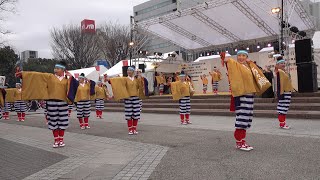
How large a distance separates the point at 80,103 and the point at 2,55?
13.7 metres

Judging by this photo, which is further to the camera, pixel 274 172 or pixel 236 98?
pixel 236 98

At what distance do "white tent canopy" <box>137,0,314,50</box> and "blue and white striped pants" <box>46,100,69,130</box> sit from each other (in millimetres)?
15383

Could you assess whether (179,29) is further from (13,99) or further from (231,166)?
(231,166)

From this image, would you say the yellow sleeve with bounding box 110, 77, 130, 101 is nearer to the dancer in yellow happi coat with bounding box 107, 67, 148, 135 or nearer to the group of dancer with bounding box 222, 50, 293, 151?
the dancer in yellow happi coat with bounding box 107, 67, 148, 135

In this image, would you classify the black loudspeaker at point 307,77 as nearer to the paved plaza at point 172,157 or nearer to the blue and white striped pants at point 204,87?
the paved plaza at point 172,157

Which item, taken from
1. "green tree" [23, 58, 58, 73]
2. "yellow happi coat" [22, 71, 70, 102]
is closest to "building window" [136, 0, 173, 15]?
"green tree" [23, 58, 58, 73]

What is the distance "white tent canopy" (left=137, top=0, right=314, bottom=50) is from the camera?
69.2ft

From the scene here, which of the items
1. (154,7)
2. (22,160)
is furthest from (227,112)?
(154,7)

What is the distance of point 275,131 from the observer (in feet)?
30.3

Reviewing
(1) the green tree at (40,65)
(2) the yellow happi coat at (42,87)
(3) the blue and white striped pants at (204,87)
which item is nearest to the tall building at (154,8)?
(1) the green tree at (40,65)

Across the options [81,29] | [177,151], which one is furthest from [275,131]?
[81,29]

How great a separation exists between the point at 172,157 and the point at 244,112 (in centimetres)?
179

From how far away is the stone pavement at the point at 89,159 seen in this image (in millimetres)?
5270

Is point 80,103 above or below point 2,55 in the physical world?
below
